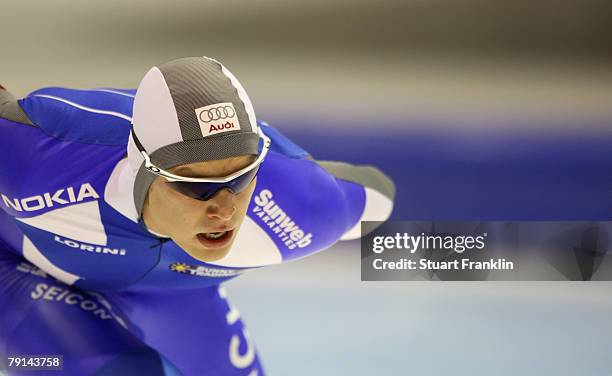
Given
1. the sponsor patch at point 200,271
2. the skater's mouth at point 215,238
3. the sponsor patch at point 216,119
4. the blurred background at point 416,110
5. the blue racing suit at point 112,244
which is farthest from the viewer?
the blurred background at point 416,110

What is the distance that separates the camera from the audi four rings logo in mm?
1276

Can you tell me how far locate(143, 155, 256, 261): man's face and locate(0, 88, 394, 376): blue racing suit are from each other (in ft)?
0.26

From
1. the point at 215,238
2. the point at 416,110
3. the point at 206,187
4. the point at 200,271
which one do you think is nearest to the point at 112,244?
the point at 200,271

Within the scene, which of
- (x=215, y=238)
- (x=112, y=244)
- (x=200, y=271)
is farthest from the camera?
(x=200, y=271)

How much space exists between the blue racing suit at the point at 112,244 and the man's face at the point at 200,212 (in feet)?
0.26

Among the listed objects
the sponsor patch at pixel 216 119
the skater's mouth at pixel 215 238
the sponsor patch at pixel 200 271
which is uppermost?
the sponsor patch at pixel 216 119

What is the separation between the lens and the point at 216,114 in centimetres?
128

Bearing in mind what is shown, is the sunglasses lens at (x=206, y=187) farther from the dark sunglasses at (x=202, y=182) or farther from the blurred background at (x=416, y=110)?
the blurred background at (x=416, y=110)

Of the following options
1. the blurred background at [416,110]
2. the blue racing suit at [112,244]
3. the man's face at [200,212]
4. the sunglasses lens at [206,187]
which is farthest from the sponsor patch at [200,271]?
the blurred background at [416,110]

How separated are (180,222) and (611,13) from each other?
161cm

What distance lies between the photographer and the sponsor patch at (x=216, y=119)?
4.18 ft

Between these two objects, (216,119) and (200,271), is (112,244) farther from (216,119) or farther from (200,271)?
(216,119)

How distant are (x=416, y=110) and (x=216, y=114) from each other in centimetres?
143

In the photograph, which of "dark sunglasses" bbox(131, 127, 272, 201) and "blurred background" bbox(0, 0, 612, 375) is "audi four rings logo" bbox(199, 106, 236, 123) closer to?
"dark sunglasses" bbox(131, 127, 272, 201)
